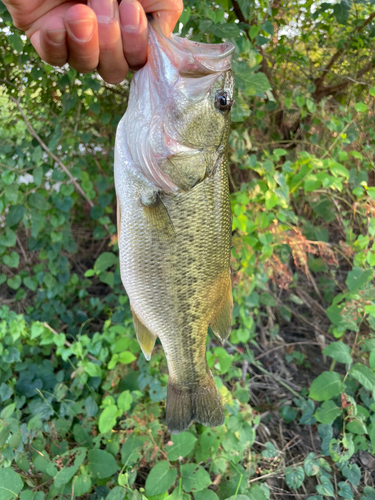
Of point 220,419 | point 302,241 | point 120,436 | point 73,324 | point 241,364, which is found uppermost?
point 302,241

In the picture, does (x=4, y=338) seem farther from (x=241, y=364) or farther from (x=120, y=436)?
(x=241, y=364)

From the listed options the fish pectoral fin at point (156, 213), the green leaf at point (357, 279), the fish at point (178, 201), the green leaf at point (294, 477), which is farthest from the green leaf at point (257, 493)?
the fish pectoral fin at point (156, 213)

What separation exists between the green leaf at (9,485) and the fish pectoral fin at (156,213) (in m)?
1.12

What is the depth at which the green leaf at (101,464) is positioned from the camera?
1.57 meters

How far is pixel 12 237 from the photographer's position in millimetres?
1993

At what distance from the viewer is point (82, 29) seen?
813mm

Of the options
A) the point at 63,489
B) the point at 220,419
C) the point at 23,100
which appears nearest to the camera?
the point at 220,419

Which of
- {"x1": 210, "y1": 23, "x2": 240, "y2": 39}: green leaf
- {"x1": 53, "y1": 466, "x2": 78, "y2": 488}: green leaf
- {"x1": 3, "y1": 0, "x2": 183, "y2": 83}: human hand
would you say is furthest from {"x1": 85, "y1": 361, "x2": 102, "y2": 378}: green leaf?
{"x1": 210, "y1": 23, "x2": 240, "y2": 39}: green leaf

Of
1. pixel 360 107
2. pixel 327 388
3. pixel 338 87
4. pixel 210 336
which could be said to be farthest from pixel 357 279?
pixel 338 87

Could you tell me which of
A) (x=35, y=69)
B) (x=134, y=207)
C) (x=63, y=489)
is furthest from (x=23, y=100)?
(x=63, y=489)

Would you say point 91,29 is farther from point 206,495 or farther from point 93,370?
point 206,495

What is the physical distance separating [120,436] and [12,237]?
52.4 inches

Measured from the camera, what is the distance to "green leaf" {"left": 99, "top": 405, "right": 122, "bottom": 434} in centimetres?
166

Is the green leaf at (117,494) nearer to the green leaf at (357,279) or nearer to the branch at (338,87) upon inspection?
the green leaf at (357,279)
